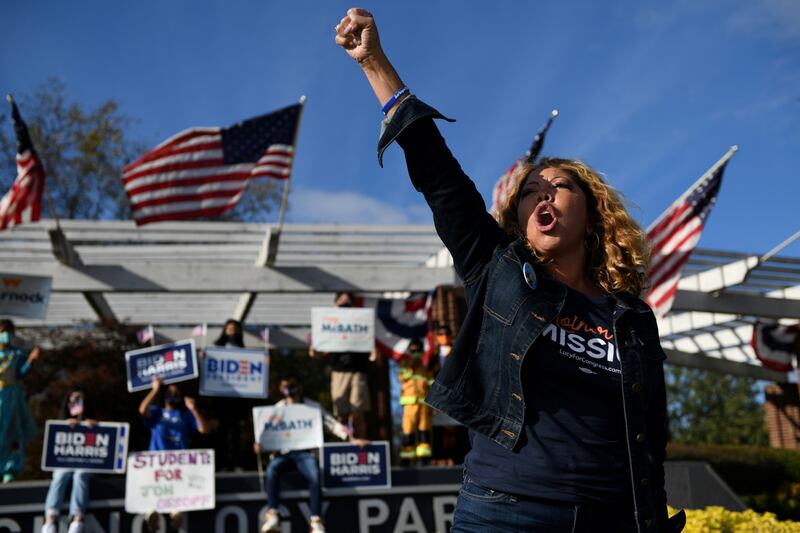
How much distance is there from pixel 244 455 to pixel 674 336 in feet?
44.3

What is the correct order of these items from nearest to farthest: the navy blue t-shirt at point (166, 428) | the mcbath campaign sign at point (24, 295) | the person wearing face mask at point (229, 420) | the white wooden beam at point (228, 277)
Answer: the navy blue t-shirt at point (166, 428) → the person wearing face mask at point (229, 420) → the mcbath campaign sign at point (24, 295) → the white wooden beam at point (228, 277)

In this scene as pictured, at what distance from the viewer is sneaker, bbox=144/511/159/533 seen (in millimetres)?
9578

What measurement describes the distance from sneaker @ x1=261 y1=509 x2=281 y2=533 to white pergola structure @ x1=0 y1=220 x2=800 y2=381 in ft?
13.1

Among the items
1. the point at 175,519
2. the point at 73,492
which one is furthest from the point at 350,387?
the point at 73,492

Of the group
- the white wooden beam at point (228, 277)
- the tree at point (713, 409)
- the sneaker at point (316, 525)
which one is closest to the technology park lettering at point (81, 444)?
the sneaker at point (316, 525)

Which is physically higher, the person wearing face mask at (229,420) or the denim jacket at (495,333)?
the person wearing face mask at (229,420)

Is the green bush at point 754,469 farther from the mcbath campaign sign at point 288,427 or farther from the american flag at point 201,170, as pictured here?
the american flag at point 201,170

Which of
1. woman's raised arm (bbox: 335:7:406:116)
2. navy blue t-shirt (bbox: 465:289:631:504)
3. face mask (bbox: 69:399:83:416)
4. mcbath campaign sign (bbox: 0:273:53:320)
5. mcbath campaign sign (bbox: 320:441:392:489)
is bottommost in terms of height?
navy blue t-shirt (bbox: 465:289:631:504)

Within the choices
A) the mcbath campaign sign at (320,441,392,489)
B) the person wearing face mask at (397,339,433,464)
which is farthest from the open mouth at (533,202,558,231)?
the person wearing face mask at (397,339,433,464)

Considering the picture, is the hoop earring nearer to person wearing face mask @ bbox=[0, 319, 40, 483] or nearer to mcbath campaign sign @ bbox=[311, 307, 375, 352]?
mcbath campaign sign @ bbox=[311, 307, 375, 352]

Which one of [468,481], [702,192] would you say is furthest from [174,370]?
[468,481]

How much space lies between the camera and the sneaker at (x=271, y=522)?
9711 mm

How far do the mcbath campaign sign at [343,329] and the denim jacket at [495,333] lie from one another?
971cm

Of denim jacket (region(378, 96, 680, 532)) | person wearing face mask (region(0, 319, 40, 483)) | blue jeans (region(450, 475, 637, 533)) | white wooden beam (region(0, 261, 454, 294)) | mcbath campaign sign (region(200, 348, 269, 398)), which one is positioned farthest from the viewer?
white wooden beam (region(0, 261, 454, 294))
